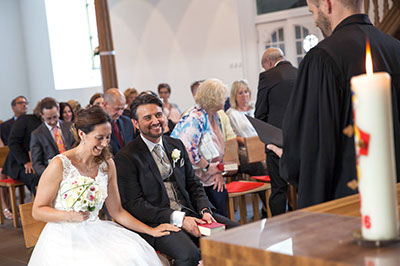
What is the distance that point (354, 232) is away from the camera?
854 mm

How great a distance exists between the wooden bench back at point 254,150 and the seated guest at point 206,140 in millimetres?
764

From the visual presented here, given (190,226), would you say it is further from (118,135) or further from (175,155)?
(118,135)

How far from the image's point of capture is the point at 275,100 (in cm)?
502

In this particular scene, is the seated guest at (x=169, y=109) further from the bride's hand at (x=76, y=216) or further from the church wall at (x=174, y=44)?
the bride's hand at (x=76, y=216)

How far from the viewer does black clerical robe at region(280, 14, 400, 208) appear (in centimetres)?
166

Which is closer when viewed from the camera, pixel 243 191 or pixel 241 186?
pixel 243 191

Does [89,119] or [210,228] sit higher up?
[89,119]

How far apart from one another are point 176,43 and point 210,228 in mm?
10417

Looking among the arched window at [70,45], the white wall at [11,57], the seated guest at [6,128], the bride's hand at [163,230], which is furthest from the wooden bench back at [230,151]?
the white wall at [11,57]

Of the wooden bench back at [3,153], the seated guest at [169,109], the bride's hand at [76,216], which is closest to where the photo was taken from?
the bride's hand at [76,216]

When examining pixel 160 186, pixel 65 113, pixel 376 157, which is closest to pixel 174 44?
pixel 65 113

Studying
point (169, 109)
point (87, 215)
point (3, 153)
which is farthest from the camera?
point (169, 109)

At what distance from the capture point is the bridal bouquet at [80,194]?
325 cm

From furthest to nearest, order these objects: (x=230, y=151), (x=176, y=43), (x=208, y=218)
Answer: (x=176, y=43), (x=230, y=151), (x=208, y=218)
